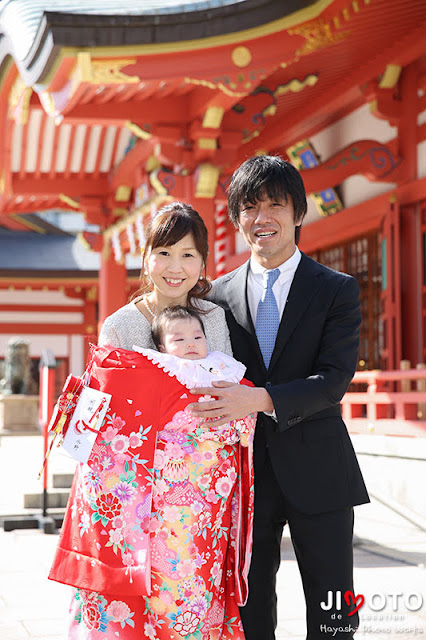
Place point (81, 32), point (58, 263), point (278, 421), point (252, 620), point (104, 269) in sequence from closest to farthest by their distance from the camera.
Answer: point (278, 421)
point (252, 620)
point (81, 32)
point (104, 269)
point (58, 263)

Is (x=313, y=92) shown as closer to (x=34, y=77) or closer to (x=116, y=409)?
(x=34, y=77)

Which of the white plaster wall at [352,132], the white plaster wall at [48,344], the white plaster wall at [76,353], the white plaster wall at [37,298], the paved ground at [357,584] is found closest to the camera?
the paved ground at [357,584]

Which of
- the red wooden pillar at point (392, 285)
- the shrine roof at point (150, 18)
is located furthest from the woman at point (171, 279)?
the red wooden pillar at point (392, 285)

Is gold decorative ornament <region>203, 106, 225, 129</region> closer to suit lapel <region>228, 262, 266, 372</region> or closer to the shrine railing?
the shrine railing

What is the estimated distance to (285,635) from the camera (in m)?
3.66

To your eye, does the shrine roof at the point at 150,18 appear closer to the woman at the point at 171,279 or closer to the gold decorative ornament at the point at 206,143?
the gold decorative ornament at the point at 206,143

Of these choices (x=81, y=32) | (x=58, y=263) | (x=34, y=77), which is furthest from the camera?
(x=58, y=263)

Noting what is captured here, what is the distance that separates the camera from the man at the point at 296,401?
260 cm

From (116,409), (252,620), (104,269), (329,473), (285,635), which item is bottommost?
(285,635)

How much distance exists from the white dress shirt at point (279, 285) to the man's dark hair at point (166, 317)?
0.22 metres

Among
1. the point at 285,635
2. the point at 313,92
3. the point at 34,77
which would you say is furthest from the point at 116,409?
the point at 313,92

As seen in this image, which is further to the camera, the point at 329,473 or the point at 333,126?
the point at 333,126

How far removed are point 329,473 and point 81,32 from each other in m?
5.17

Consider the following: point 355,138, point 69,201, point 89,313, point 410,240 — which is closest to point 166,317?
point 410,240
